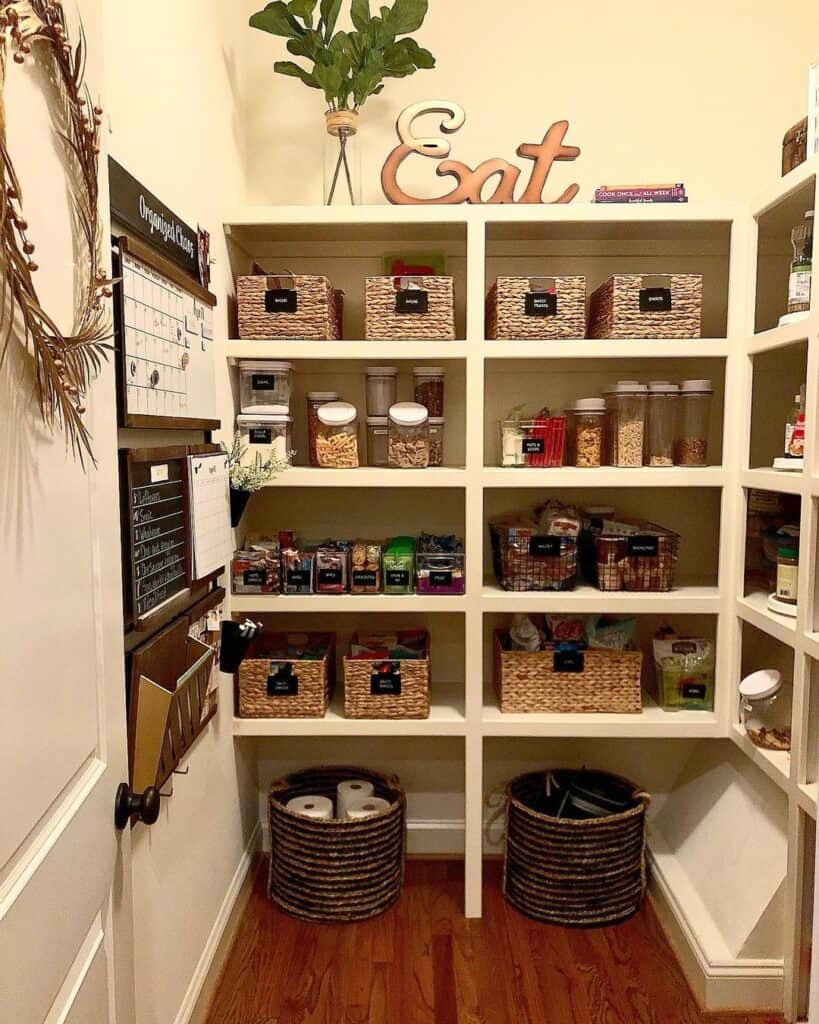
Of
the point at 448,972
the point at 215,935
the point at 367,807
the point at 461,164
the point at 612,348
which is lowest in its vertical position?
the point at 448,972

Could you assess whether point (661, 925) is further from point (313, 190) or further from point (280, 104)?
point (280, 104)

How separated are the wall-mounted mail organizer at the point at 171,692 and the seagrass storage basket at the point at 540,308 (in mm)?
1088

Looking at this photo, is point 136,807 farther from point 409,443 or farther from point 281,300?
point 281,300

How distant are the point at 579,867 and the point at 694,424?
4.41 ft

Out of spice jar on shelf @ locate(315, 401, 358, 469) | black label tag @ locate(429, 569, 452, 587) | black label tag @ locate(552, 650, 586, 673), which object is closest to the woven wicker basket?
black label tag @ locate(552, 650, 586, 673)

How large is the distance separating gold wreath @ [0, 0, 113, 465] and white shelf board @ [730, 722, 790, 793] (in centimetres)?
176

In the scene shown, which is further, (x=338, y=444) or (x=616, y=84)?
(x=616, y=84)

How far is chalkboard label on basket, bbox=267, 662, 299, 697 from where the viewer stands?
224cm

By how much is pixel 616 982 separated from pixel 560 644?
2.93 ft

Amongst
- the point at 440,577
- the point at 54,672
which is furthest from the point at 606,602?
the point at 54,672

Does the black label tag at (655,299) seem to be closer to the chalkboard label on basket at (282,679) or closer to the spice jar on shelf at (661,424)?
the spice jar on shelf at (661,424)

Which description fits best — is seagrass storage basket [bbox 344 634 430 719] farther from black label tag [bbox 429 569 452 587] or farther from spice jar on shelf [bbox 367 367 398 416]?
spice jar on shelf [bbox 367 367 398 416]

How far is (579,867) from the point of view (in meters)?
2.24

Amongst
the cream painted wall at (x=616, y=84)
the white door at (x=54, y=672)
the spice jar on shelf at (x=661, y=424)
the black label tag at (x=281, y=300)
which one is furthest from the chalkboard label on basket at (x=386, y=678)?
the cream painted wall at (x=616, y=84)
